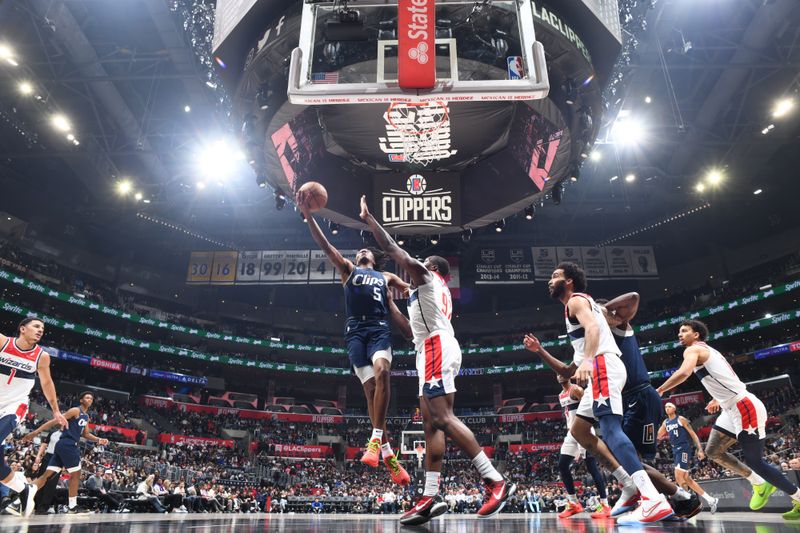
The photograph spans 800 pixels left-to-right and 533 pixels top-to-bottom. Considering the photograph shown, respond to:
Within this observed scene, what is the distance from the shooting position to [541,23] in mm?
8195

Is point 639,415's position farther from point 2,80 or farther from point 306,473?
point 306,473

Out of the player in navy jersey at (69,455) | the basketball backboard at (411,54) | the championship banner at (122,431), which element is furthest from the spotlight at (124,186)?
the basketball backboard at (411,54)

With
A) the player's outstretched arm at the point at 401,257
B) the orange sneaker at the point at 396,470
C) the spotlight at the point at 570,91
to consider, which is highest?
the spotlight at the point at 570,91

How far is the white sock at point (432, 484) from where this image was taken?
404cm

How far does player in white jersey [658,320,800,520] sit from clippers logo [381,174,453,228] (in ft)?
19.8

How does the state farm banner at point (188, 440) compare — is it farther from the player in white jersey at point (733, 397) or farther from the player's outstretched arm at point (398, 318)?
the player in white jersey at point (733, 397)

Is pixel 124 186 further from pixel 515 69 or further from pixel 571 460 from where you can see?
pixel 571 460

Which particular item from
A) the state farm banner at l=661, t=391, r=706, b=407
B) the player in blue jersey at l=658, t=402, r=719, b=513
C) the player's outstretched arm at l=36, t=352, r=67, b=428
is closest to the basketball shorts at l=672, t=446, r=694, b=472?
the player in blue jersey at l=658, t=402, r=719, b=513

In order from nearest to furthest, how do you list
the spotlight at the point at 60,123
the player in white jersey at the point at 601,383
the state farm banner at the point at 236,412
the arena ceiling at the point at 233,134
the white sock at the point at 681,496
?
the player in white jersey at the point at 601,383, the white sock at the point at 681,496, the arena ceiling at the point at 233,134, the spotlight at the point at 60,123, the state farm banner at the point at 236,412

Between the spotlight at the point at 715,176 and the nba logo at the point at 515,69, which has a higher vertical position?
the spotlight at the point at 715,176

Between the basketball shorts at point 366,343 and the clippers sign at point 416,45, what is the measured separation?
2686mm

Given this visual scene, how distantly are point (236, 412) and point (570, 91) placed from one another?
30112 millimetres

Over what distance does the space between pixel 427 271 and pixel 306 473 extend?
82.3 ft

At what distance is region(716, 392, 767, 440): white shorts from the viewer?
5656mm
